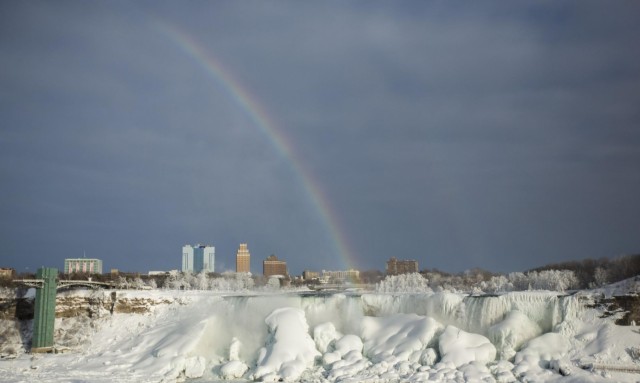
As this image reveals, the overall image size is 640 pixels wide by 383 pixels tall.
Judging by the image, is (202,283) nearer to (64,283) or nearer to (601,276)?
(64,283)

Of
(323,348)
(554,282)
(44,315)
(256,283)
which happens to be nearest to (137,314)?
(44,315)

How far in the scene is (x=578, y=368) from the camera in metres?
33.2

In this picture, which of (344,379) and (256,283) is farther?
(256,283)

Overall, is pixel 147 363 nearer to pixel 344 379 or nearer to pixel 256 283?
pixel 344 379

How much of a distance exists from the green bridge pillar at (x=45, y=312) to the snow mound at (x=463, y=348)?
1132 inches

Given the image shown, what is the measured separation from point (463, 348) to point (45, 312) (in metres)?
30.7

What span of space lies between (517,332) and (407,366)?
7.02 metres

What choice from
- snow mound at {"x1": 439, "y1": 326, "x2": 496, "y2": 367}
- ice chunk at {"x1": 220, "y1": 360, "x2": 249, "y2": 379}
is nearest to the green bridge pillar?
ice chunk at {"x1": 220, "y1": 360, "x2": 249, "y2": 379}

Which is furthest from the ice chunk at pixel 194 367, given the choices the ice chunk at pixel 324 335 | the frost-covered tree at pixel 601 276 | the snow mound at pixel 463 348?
the frost-covered tree at pixel 601 276

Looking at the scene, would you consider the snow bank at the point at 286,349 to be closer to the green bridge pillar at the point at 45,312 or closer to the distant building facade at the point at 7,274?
the green bridge pillar at the point at 45,312

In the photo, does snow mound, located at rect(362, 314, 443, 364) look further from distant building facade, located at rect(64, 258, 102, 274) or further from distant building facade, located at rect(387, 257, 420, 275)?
distant building facade, located at rect(64, 258, 102, 274)

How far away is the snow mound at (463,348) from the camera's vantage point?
117 feet

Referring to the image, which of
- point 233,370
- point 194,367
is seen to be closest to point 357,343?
point 233,370

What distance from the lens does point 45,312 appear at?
47062 millimetres
